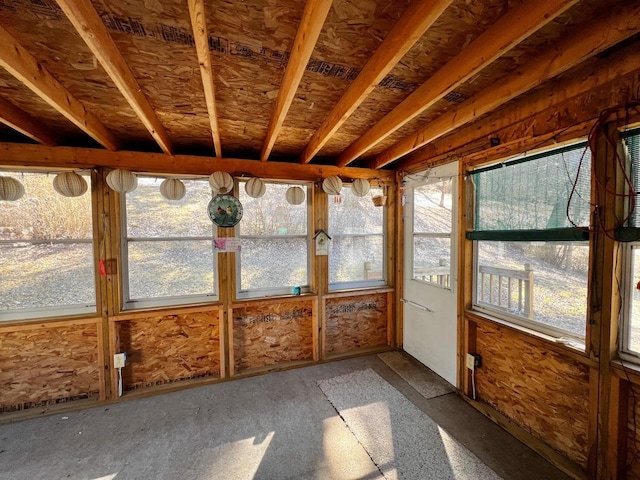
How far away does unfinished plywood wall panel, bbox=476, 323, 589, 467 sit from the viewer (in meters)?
1.74

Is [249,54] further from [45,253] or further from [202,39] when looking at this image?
[45,253]

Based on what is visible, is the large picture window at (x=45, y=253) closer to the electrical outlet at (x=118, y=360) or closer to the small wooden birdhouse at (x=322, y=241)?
the electrical outlet at (x=118, y=360)

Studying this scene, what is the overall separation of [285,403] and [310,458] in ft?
2.22

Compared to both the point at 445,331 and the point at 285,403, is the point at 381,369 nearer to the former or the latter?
the point at 445,331

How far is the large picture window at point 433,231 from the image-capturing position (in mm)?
2795

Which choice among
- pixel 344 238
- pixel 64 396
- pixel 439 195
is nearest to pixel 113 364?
pixel 64 396

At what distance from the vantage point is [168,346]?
2783 millimetres

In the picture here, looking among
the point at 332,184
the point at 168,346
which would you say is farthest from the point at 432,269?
the point at 168,346

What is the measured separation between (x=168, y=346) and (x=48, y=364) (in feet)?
3.24

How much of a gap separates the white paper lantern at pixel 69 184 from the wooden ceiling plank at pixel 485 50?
2.74 metres

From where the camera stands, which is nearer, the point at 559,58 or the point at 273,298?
the point at 559,58

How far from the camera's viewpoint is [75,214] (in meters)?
2.50

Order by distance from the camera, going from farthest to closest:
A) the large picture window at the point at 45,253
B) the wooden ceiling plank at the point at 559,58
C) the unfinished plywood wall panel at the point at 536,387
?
the large picture window at the point at 45,253, the unfinished plywood wall panel at the point at 536,387, the wooden ceiling plank at the point at 559,58

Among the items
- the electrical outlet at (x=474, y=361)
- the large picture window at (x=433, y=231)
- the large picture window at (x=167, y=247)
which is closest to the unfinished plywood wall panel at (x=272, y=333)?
the large picture window at (x=167, y=247)
